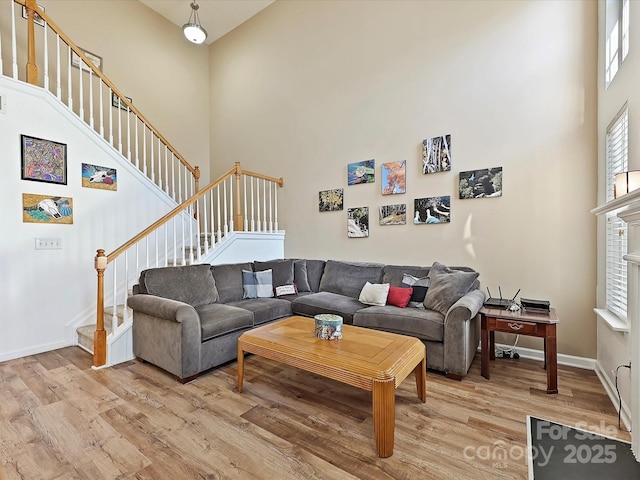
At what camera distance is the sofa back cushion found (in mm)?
3789

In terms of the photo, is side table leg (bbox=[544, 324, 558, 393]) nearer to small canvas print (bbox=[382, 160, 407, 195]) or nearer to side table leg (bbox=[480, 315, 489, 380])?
side table leg (bbox=[480, 315, 489, 380])

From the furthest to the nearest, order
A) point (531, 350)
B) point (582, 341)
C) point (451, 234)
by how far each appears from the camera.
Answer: point (451, 234)
point (531, 350)
point (582, 341)

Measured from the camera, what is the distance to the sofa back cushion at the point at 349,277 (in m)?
3.79

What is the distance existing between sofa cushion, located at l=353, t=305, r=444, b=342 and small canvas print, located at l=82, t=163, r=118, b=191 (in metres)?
3.52


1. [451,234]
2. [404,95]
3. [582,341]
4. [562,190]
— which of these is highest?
[404,95]

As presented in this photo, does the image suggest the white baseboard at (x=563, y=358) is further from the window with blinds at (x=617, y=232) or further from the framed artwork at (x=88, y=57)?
the framed artwork at (x=88, y=57)

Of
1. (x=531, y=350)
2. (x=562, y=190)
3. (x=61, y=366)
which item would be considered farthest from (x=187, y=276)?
(x=562, y=190)

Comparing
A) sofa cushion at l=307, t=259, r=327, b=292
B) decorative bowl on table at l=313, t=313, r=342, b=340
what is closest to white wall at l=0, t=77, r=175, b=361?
sofa cushion at l=307, t=259, r=327, b=292

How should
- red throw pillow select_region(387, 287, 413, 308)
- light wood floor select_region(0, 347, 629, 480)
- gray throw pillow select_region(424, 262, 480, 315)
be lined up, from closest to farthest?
light wood floor select_region(0, 347, 629, 480)
gray throw pillow select_region(424, 262, 480, 315)
red throw pillow select_region(387, 287, 413, 308)

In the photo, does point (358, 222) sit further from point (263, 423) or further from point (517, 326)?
point (263, 423)

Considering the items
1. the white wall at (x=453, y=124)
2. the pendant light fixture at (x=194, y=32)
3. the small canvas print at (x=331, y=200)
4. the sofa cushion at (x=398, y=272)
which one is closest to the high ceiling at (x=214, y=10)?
the white wall at (x=453, y=124)

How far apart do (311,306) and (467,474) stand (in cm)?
213

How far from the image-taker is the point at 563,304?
9.85ft

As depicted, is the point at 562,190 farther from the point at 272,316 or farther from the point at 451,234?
the point at 272,316
